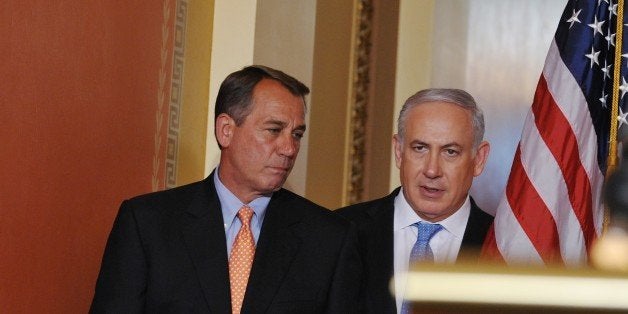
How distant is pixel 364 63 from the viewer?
4.49 meters

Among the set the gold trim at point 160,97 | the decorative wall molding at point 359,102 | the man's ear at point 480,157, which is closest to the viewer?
the man's ear at point 480,157

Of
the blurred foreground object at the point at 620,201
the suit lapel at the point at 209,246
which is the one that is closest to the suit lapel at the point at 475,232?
the suit lapel at the point at 209,246

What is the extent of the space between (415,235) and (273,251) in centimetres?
44

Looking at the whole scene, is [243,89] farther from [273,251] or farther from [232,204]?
[273,251]

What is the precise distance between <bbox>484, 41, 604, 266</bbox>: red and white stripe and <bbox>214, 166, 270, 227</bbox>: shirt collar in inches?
24.7

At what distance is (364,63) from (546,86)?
1771mm

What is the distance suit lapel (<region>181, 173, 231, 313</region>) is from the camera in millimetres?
2465

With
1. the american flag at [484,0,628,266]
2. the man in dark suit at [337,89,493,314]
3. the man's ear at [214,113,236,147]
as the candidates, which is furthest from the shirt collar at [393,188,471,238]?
the man's ear at [214,113,236,147]

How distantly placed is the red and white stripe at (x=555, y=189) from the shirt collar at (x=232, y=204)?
0.63 m

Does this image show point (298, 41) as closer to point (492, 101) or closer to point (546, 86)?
point (492, 101)

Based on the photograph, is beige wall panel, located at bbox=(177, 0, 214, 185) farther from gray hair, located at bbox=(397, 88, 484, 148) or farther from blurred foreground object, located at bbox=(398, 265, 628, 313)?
blurred foreground object, located at bbox=(398, 265, 628, 313)

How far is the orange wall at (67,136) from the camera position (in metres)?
2.59

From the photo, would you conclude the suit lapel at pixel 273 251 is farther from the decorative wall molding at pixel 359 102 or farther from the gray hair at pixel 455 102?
the decorative wall molding at pixel 359 102

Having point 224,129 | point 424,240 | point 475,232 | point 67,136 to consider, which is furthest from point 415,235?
point 67,136
